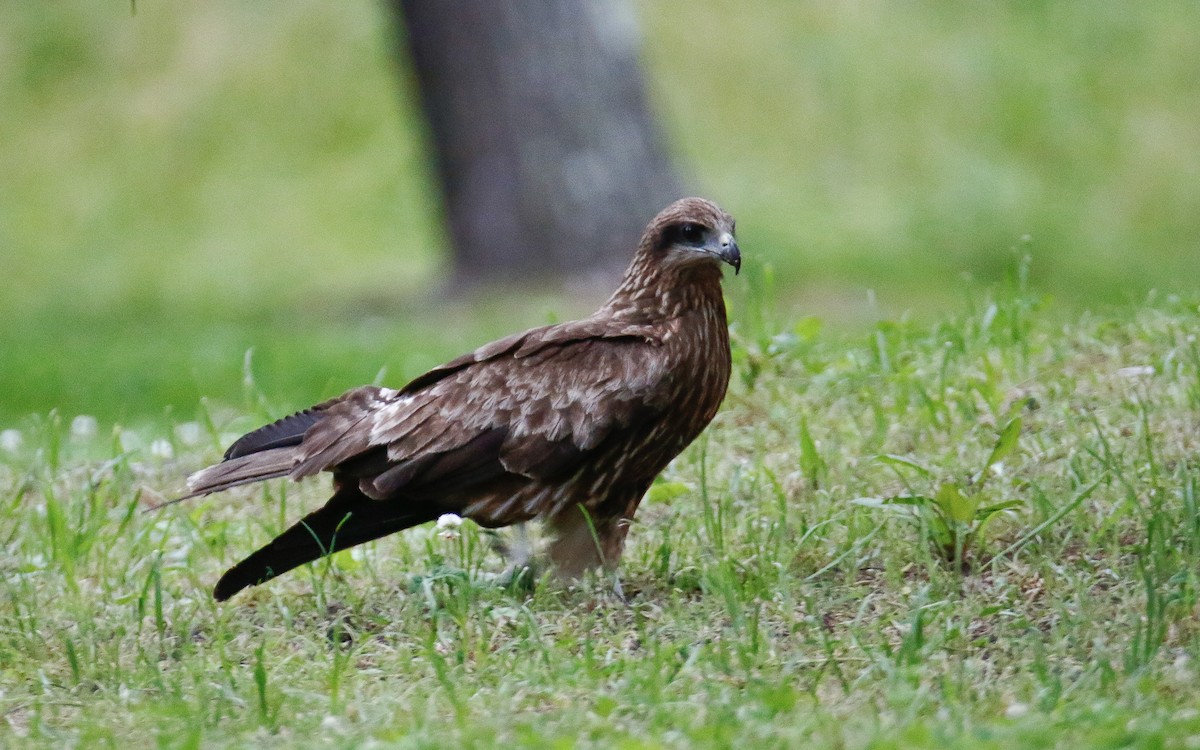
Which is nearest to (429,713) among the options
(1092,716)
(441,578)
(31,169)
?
(441,578)

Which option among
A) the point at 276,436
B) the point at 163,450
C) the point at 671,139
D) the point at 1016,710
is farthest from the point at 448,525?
the point at 671,139

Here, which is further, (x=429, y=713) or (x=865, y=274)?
(x=865, y=274)

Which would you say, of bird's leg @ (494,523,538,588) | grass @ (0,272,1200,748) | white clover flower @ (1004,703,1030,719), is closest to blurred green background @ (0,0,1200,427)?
grass @ (0,272,1200,748)

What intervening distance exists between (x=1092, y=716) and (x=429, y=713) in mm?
1342

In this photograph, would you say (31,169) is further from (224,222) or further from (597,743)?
(597,743)

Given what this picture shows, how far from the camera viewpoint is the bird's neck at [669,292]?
15.1ft

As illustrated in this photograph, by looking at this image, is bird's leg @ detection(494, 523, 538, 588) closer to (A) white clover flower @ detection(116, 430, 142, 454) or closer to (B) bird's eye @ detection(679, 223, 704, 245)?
(B) bird's eye @ detection(679, 223, 704, 245)

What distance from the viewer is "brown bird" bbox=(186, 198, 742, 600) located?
14.5 feet

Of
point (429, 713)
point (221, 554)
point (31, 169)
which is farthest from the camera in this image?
point (31, 169)

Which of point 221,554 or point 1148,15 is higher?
point 1148,15

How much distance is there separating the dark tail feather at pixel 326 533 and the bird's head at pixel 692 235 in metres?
0.95

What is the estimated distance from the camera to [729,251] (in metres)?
4.52

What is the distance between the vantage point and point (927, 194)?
46.0 ft

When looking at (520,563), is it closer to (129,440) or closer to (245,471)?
(245,471)
